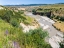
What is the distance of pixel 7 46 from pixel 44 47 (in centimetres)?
728

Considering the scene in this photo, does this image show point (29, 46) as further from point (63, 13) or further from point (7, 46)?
point (63, 13)

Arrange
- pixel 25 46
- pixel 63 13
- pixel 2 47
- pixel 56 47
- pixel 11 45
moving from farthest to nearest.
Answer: pixel 63 13 < pixel 56 47 < pixel 25 46 < pixel 11 45 < pixel 2 47

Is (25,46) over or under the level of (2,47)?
under

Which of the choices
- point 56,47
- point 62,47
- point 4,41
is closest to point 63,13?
point 56,47

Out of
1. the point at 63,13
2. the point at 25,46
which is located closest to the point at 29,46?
the point at 25,46

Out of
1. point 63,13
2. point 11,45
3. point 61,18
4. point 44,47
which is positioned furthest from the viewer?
point 63,13

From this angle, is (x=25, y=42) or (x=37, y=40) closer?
(x=25, y=42)

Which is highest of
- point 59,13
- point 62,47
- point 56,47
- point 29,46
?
point 29,46

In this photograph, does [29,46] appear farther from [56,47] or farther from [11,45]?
[56,47]

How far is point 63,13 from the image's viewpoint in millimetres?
117438

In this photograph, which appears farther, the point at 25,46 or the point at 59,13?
the point at 59,13

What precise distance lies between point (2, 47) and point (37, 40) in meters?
9.02

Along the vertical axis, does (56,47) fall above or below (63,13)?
above

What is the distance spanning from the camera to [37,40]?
2216 centimetres
